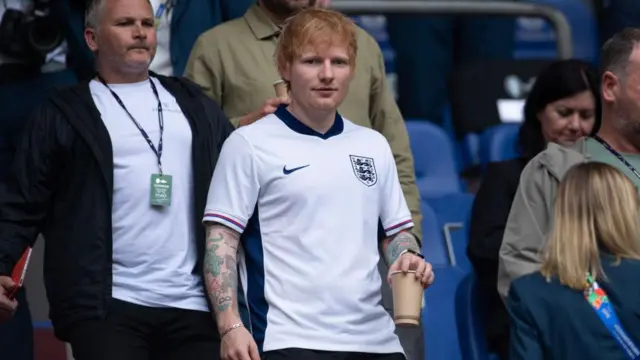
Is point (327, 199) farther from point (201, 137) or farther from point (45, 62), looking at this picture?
point (45, 62)

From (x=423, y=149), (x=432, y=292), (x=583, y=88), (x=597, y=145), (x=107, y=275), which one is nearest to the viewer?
(x=107, y=275)

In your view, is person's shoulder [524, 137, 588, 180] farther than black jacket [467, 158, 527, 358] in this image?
No

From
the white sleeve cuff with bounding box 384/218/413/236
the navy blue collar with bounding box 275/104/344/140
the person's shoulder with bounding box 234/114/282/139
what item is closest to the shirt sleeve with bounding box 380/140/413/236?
the white sleeve cuff with bounding box 384/218/413/236

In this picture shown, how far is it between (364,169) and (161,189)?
0.65 meters

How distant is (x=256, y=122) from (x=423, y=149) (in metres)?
2.59

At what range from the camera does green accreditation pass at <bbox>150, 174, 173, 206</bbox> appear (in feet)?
14.1

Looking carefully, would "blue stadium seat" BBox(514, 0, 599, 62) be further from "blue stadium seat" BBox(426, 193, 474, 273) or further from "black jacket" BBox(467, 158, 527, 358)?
"black jacket" BBox(467, 158, 527, 358)

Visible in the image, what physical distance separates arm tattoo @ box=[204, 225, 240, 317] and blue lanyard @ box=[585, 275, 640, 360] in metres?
0.91

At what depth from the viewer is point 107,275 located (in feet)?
13.9

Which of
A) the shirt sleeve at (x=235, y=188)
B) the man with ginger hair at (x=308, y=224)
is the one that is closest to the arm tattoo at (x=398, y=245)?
the man with ginger hair at (x=308, y=224)

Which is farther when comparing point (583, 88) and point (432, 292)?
point (432, 292)

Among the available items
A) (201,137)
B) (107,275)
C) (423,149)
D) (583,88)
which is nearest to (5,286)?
(107,275)

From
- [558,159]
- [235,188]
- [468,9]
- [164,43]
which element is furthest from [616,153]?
[468,9]

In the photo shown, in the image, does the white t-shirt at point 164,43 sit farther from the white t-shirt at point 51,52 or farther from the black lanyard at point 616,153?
the black lanyard at point 616,153
